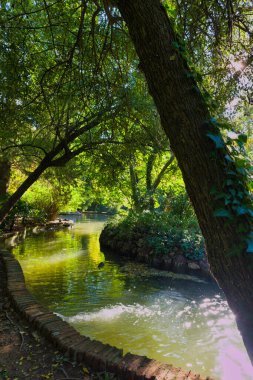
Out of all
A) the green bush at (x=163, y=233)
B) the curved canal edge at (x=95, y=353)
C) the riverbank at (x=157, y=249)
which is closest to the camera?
the curved canal edge at (x=95, y=353)

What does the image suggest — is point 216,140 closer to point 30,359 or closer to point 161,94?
point 161,94

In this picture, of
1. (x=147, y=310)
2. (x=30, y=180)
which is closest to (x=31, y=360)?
(x=147, y=310)

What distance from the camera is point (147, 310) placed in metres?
6.43

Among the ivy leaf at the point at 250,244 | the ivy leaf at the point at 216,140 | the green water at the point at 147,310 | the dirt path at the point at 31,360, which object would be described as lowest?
the green water at the point at 147,310

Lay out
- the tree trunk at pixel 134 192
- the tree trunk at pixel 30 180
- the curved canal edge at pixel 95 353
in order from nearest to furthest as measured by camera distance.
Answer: the curved canal edge at pixel 95 353, the tree trunk at pixel 30 180, the tree trunk at pixel 134 192

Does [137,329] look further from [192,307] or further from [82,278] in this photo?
[82,278]

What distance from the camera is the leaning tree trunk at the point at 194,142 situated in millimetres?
1709

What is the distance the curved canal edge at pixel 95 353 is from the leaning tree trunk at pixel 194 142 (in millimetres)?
1390

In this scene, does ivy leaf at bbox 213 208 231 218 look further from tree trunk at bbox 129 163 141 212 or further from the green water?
tree trunk at bbox 129 163 141 212

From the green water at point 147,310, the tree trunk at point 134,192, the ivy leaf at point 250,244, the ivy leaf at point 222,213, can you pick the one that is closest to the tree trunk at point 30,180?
the green water at point 147,310

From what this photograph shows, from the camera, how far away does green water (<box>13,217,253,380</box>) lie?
4.71 meters

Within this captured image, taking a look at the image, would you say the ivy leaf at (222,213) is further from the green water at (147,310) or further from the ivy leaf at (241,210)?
the green water at (147,310)

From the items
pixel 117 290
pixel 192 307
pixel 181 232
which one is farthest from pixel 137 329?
pixel 181 232

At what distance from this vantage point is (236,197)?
5.66ft
